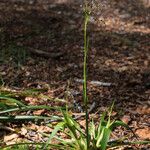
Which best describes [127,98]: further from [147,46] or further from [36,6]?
[36,6]

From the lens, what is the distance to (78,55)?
5.91m

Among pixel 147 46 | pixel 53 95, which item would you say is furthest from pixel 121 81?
pixel 147 46

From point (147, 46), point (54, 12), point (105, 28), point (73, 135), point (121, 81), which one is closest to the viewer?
point (73, 135)

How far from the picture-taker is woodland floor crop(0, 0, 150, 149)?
4637 mm

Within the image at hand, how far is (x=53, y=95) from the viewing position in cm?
473

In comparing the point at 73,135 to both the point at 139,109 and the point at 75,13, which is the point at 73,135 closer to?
the point at 139,109

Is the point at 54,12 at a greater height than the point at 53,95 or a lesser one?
greater

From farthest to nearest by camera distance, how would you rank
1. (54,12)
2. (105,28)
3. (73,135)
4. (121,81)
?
(54,12) → (105,28) → (121,81) → (73,135)

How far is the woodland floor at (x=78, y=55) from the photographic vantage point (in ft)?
15.2

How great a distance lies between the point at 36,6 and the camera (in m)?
7.57

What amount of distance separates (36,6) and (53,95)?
323 centimetres

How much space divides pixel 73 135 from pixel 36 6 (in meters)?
4.43

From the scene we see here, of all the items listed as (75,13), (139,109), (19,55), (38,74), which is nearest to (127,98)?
(139,109)

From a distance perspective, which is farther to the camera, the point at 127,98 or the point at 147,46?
the point at 147,46
